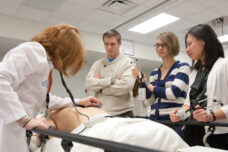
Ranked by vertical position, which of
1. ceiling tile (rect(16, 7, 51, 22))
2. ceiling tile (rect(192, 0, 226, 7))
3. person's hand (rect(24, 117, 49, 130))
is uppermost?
ceiling tile (rect(192, 0, 226, 7))

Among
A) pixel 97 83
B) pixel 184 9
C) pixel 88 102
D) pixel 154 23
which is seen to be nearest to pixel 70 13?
pixel 154 23

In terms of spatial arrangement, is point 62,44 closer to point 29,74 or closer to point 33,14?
point 29,74

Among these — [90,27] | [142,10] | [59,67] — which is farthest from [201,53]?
[90,27]

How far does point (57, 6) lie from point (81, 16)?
569 millimetres

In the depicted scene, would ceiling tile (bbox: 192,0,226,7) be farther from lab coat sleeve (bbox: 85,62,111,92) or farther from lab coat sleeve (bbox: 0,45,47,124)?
lab coat sleeve (bbox: 0,45,47,124)

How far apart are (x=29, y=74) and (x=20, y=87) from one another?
0.10 meters

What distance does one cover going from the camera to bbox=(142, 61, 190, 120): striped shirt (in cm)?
159

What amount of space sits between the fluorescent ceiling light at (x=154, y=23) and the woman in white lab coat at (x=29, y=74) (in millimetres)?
3472

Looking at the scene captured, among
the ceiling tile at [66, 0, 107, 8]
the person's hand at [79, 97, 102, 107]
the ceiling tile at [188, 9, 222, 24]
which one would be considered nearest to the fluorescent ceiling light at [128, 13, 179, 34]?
the ceiling tile at [188, 9, 222, 24]

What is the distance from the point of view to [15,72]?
0.88 metres

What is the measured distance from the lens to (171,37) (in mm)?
1780

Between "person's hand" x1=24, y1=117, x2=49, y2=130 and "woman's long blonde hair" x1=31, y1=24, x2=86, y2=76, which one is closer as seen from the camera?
"person's hand" x1=24, y1=117, x2=49, y2=130

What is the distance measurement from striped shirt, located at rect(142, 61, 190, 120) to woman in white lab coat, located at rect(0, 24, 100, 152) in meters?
0.75

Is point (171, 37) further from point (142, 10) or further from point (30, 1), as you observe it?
point (30, 1)
